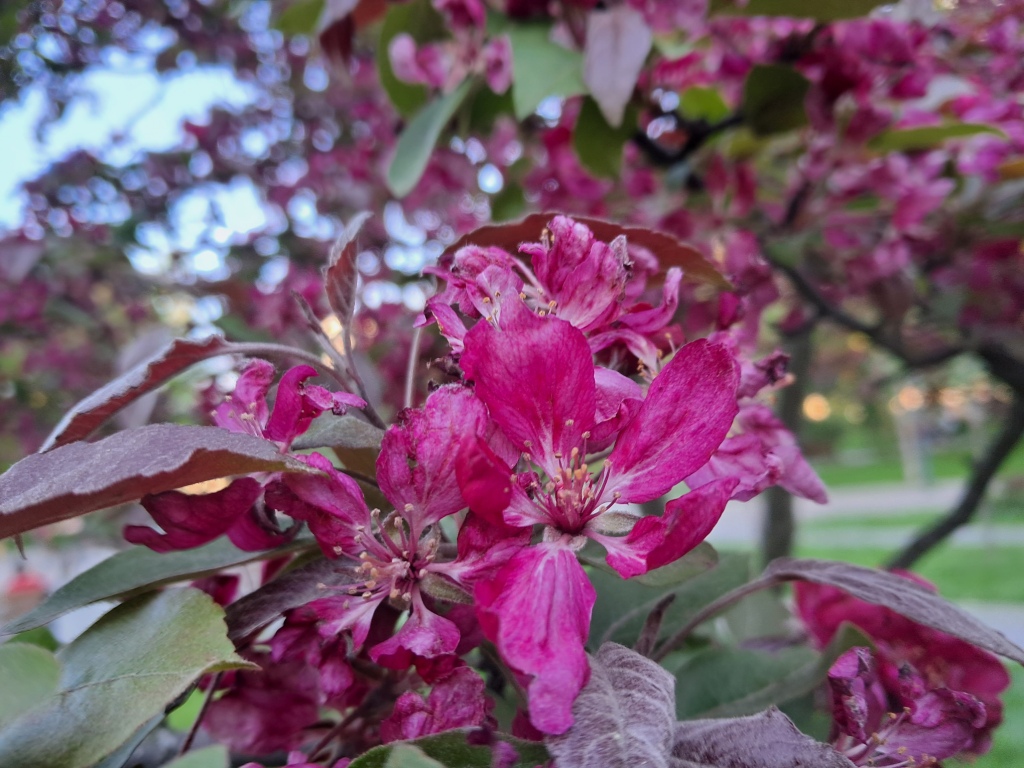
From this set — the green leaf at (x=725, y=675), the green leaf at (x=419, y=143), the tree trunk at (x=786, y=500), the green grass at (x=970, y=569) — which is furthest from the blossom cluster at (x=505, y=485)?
the green grass at (x=970, y=569)

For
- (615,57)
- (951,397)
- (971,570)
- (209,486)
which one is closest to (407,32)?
(615,57)

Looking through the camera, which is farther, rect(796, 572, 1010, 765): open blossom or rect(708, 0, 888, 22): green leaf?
rect(708, 0, 888, 22): green leaf

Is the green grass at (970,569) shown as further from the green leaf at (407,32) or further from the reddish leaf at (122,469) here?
the reddish leaf at (122,469)

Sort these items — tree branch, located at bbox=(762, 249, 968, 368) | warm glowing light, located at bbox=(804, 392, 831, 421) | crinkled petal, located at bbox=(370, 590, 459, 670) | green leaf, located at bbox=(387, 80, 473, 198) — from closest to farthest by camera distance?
crinkled petal, located at bbox=(370, 590, 459, 670) < green leaf, located at bbox=(387, 80, 473, 198) < tree branch, located at bbox=(762, 249, 968, 368) < warm glowing light, located at bbox=(804, 392, 831, 421)

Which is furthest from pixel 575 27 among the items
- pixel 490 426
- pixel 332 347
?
pixel 490 426

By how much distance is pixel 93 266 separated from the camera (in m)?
2.36

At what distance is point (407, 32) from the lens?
4.27 feet

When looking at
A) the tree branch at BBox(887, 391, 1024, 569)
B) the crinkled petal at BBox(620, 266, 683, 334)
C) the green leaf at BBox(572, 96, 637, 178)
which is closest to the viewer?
the crinkled petal at BBox(620, 266, 683, 334)

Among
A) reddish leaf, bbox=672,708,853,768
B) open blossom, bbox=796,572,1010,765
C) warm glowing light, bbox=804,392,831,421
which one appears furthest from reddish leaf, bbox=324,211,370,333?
warm glowing light, bbox=804,392,831,421

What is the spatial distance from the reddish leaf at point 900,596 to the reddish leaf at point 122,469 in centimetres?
41

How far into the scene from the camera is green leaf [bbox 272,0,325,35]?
1.46 m

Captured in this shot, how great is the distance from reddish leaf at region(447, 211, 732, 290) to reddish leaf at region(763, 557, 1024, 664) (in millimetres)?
249

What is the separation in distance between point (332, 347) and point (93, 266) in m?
2.17

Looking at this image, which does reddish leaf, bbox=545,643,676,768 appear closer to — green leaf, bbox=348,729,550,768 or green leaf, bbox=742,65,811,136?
green leaf, bbox=348,729,550,768
